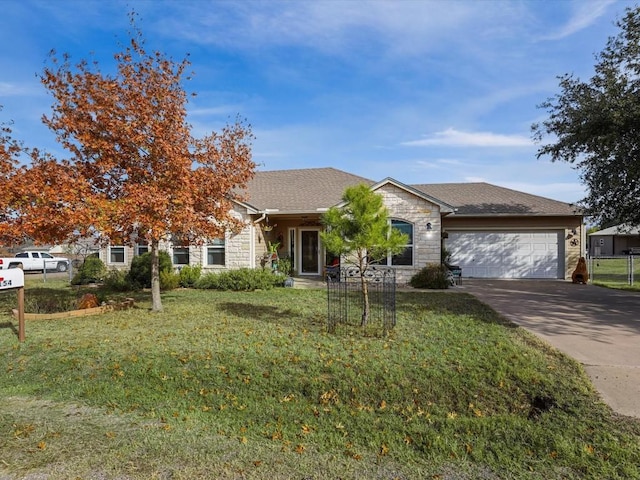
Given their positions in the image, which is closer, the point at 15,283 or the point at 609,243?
the point at 15,283

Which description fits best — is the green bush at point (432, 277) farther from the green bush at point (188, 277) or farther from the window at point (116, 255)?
the window at point (116, 255)

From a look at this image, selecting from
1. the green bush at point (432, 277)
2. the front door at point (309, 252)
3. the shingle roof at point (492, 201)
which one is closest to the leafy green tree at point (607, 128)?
the shingle roof at point (492, 201)

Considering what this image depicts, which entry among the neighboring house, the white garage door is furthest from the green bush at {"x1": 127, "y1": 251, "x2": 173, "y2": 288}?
the neighboring house

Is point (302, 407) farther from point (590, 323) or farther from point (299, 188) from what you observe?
point (299, 188)

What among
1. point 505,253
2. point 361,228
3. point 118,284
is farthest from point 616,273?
point 118,284

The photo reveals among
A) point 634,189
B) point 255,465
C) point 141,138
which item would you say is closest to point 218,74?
point 141,138

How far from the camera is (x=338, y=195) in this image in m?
17.6

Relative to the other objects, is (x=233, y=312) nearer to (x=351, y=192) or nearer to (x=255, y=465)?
Answer: (x=351, y=192)

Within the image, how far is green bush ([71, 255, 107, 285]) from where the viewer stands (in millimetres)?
16359

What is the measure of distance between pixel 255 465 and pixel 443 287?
38.3 ft

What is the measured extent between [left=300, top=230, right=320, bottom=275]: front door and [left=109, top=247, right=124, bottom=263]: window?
8.15 m

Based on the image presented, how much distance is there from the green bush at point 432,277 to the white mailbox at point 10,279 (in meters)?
11.4

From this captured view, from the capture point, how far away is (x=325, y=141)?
60.8ft

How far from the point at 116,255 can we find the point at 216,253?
5349 mm
